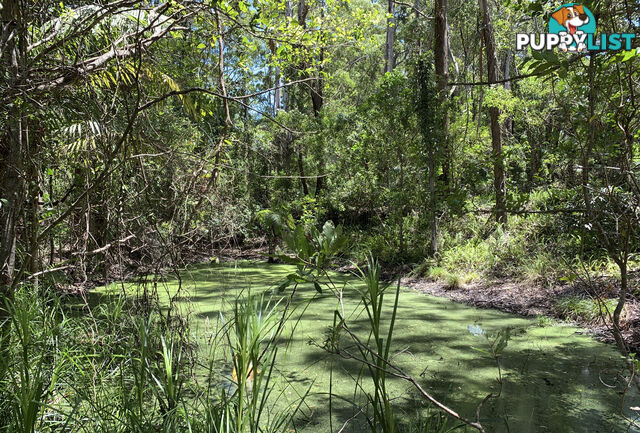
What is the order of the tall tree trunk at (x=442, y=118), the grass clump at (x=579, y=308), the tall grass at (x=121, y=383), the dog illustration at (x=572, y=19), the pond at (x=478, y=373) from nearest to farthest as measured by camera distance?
the tall grass at (x=121, y=383)
the dog illustration at (x=572, y=19)
the pond at (x=478, y=373)
the grass clump at (x=579, y=308)
the tall tree trunk at (x=442, y=118)

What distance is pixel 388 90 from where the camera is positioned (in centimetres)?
834

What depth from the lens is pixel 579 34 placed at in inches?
80.6

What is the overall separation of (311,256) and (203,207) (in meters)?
1.47

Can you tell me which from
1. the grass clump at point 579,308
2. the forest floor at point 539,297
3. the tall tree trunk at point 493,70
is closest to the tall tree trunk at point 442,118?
the tall tree trunk at point 493,70

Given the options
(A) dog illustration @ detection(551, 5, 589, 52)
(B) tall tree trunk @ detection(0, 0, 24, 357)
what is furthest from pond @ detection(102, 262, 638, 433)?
(A) dog illustration @ detection(551, 5, 589, 52)

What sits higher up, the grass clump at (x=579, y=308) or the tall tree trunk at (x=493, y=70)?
the tall tree trunk at (x=493, y=70)

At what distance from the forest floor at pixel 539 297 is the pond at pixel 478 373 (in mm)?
230

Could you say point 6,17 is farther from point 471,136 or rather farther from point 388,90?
point 471,136

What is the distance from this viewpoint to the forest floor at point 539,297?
4.07m

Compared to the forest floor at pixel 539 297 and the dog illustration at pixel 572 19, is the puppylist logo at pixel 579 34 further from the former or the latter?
the forest floor at pixel 539 297

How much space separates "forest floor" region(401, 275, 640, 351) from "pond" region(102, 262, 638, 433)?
0.23 m

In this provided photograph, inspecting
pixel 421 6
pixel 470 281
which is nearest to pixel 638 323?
pixel 470 281

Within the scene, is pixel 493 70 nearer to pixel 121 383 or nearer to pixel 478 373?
pixel 478 373

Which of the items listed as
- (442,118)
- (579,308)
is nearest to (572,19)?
(579,308)
